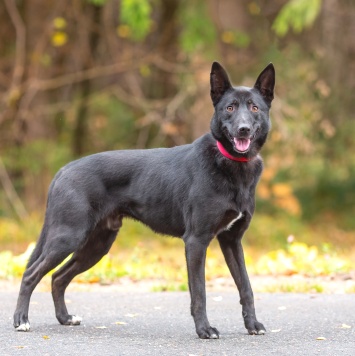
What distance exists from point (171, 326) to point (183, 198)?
106 centimetres

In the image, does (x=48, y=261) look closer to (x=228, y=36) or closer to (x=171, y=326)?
(x=171, y=326)

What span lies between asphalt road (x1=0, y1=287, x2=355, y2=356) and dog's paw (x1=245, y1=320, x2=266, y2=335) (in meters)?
0.06

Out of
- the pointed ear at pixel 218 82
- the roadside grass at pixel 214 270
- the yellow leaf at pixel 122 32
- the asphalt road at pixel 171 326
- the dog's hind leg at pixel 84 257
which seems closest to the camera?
the asphalt road at pixel 171 326

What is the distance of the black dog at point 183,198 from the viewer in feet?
19.7

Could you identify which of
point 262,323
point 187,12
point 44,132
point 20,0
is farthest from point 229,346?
point 20,0

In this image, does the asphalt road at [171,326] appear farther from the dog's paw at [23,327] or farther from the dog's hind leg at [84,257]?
the dog's hind leg at [84,257]

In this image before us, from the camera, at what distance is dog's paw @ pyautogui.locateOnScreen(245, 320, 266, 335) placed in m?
6.09

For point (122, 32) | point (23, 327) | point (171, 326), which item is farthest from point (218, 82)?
point (122, 32)

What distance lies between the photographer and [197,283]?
5980 mm

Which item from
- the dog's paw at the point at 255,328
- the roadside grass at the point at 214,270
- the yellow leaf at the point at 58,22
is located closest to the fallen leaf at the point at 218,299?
the roadside grass at the point at 214,270

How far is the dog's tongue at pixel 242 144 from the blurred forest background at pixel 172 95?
26.7 feet

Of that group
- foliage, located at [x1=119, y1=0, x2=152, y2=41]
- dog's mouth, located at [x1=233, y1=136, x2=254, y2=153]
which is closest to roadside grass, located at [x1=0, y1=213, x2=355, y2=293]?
dog's mouth, located at [x1=233, y1=136, x2=254, y2=153]

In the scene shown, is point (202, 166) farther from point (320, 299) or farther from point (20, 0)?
point (20, 0)

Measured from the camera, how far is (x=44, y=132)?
643 inches
